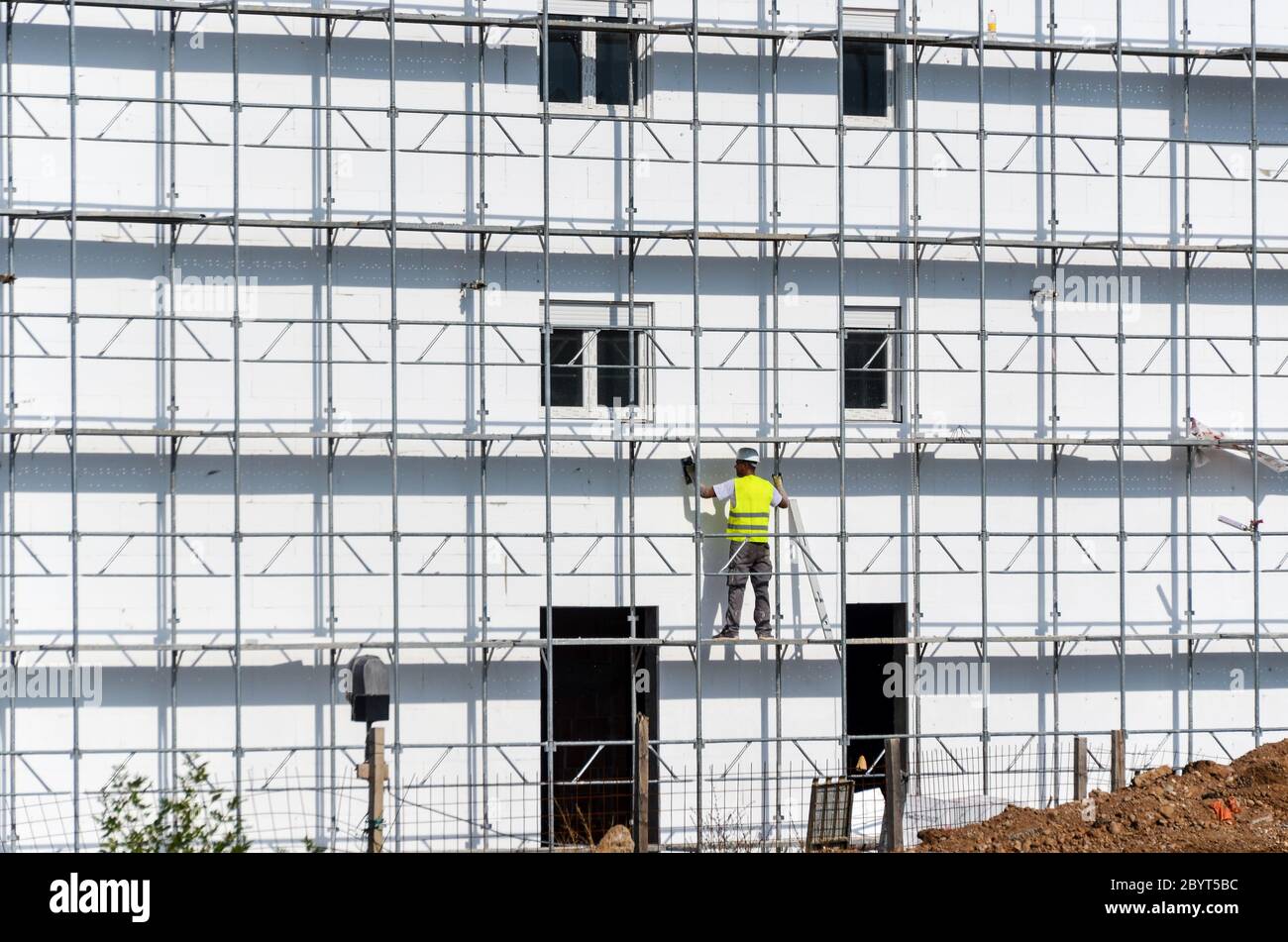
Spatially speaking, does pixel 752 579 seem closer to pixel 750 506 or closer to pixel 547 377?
pixel 750 506

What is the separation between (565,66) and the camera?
1403cm

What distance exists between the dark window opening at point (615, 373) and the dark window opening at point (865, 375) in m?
1.87

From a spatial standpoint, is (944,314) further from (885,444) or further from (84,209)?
(84,209)

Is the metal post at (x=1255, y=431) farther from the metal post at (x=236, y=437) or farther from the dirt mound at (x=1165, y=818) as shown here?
the metal post at (x=236, y=437)

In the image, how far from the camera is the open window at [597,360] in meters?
13.9

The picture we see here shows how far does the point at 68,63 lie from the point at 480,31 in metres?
3.30

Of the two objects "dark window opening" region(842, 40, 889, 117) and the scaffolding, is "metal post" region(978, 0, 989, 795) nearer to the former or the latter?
the scaffolding

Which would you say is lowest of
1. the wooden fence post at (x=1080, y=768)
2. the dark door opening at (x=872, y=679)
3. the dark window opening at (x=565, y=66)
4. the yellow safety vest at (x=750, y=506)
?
the wooden fence post at (x=1080, y=768)

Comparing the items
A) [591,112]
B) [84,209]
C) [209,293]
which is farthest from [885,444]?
[84,209]

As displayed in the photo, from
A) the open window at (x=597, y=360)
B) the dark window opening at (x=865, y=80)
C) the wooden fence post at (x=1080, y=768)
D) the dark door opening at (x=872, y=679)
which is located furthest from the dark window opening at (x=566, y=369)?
the wooden fence post at (x=1080, y=768)

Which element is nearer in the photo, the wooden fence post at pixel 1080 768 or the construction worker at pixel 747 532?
the wooden fence post at pixel 1080 768

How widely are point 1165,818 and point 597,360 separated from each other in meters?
5.78

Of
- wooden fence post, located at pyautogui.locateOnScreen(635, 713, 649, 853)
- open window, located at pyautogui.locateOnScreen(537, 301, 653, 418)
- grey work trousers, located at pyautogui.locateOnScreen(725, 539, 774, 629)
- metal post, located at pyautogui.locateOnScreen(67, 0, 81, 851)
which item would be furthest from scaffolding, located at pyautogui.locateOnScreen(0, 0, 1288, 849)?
wooden fence post, located at pyautogui.locateOnScreen(635, 713, 649, 853)

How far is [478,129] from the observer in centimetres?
1374
